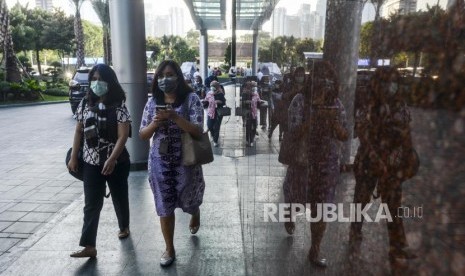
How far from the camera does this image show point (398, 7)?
884 millimetres

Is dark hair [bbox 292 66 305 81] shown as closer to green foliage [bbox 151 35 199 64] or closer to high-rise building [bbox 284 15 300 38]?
high-rise building [bbox 284 15 300 38]

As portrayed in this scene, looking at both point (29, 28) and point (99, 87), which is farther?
point (29, 28)

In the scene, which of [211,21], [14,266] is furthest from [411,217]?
[211,21]

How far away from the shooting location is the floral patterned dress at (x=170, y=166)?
10.2 ft

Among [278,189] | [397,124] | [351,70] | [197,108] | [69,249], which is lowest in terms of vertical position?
[69,249]

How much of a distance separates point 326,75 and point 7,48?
21203 mm

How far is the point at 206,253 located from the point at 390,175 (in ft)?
9.19

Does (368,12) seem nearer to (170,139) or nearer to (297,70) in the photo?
(297,70)

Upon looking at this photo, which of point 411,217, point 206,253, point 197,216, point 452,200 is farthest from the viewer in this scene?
point 197,216

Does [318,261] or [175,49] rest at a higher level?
[175,49]

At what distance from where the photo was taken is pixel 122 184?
144 inches

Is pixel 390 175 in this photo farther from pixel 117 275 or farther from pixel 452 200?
pixel 117 275

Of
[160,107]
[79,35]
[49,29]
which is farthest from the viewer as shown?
[49,29]

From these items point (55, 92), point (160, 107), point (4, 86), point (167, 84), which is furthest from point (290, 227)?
point (55, 92)
